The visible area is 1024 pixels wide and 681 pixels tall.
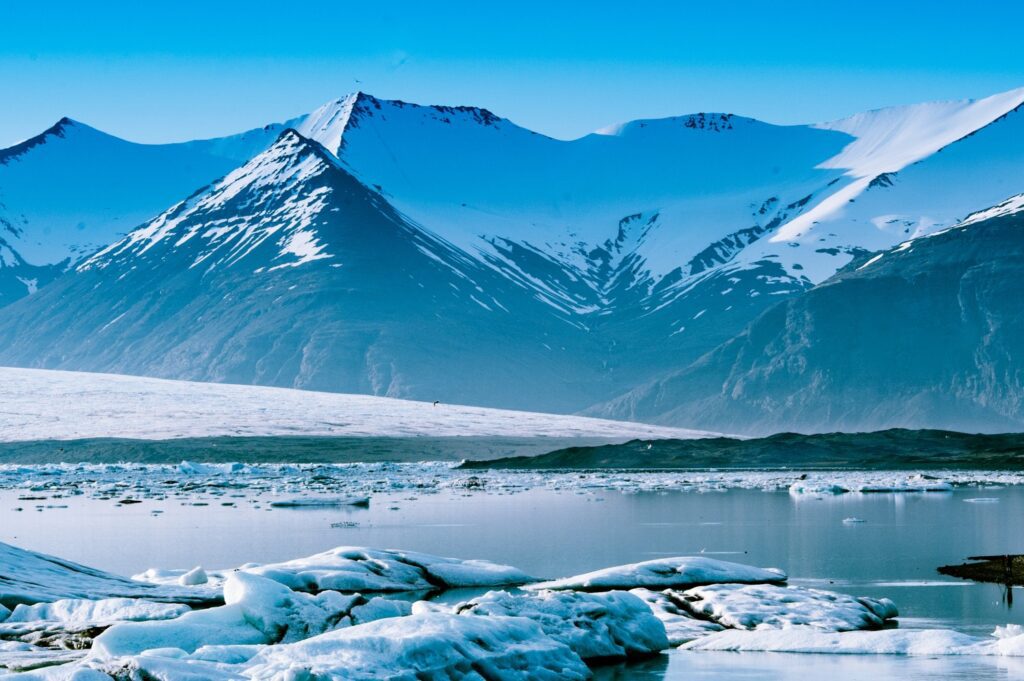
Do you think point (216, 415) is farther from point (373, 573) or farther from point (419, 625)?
point (419, 625)

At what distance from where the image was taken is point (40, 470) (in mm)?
85125

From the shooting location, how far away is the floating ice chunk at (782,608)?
936 inches

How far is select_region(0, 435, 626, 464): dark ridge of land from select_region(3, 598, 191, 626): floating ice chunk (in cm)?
8059

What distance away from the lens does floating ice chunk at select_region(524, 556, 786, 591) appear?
27.5 metres

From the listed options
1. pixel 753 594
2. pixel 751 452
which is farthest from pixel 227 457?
pixel 753 594

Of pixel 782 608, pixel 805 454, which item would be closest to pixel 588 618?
pixel 782 608

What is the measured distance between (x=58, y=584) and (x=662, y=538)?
21.2 metres

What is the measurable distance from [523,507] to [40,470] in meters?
38.3

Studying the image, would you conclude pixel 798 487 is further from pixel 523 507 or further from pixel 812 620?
pixel 812 620

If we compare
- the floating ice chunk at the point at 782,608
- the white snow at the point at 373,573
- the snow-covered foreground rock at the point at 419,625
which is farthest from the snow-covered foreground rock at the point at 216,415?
the floating ice chunk at the point at 782,608

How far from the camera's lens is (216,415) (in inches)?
5044

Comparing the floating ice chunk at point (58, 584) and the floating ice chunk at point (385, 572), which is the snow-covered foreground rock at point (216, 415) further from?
the floating ice chunk at point (58, 584)

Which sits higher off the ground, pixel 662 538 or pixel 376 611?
pixel 662 538

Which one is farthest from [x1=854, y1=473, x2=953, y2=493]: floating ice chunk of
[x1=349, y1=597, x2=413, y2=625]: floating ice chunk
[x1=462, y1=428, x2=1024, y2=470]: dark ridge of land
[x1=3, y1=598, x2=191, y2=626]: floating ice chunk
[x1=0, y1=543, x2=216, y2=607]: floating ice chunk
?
[x1=3, y1=598, x2=191, y2=626]: floating ice chunk
